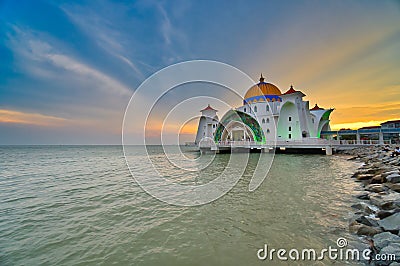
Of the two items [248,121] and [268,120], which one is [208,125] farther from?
[268,120]

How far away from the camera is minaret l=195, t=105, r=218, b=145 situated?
39.0 m

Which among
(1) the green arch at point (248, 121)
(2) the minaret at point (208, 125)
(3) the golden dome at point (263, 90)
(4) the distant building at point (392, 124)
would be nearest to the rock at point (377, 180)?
(1) the green arch at point (248, 121)

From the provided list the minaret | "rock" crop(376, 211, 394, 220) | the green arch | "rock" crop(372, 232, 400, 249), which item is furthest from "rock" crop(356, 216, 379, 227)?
the minaret

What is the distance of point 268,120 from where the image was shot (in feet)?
111

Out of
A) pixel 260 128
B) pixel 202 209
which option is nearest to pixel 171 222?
pixel 202 209

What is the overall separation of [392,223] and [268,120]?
103 ft

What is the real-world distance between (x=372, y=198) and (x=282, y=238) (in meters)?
4.19

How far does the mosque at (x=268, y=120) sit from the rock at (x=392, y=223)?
78.1ft

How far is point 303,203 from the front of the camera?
596 centimetres

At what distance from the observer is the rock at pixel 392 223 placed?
144 inches

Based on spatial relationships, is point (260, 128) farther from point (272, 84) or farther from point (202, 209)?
point (202, 209)

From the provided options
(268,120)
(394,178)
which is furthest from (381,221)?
(268,120)

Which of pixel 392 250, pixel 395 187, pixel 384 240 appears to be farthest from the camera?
pixel 395 187

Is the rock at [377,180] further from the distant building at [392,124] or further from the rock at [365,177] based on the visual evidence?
the distant building at [392,124]
